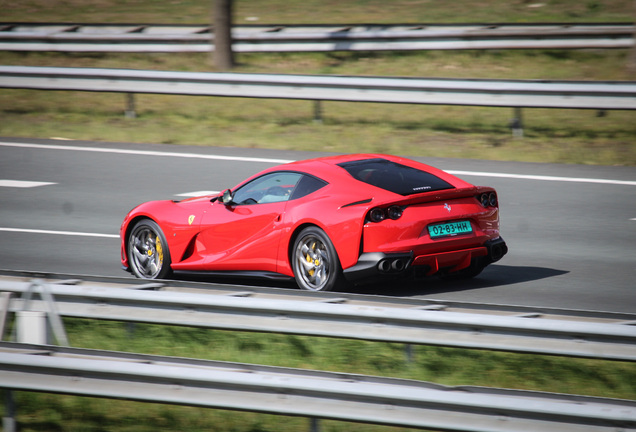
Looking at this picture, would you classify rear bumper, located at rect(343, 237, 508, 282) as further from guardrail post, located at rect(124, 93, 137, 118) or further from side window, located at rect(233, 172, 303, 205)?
guardrail post, located at rect(124, 93, 137, 118)

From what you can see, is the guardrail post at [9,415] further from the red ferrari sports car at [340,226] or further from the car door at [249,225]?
the car door at [249,225]

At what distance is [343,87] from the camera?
16.4m

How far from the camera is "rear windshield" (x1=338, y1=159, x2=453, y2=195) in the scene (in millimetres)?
8078

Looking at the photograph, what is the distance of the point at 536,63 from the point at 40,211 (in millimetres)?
11522

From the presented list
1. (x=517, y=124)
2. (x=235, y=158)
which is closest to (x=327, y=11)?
(x=517, y=124)

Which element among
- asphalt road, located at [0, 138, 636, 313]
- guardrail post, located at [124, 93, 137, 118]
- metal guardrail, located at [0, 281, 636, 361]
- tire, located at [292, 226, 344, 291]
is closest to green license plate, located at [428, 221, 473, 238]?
asphalt road, located at [0, 138, 636, 313]

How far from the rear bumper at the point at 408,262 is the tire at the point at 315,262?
A: 135 millimetres

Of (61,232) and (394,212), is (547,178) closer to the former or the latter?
(394,212)

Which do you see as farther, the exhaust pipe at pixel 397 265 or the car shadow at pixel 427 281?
the car shadow at pixel 427 281

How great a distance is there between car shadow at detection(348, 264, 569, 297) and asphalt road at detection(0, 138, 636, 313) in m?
0.01

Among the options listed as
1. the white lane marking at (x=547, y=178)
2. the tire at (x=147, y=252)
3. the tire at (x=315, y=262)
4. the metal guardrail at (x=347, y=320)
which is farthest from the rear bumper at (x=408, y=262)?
the white lane marking at (x=547, y=178)

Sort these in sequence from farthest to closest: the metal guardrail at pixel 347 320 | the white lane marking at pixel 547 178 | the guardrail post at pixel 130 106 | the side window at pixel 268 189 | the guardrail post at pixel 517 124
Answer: the guardrail post at pixel 130 106
the guardrail post at pixel 517 124
the white lane marking at pixel 547 178
the side window at pixel 268 189
the metal guardrail at pixel 347 320

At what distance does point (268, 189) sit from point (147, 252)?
1.67 m

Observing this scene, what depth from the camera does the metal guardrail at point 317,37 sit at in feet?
63.8
